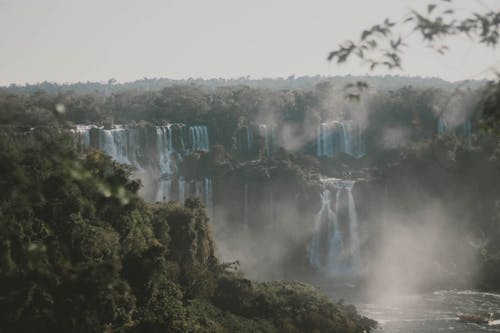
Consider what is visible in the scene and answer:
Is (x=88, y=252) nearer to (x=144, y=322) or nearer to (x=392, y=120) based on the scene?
(x=144, y=322)

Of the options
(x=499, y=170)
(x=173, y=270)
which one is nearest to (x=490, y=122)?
(x=173, y=270)

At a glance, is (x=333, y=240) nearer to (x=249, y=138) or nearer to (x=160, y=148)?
(x=160, y=148)

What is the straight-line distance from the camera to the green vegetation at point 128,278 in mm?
19922

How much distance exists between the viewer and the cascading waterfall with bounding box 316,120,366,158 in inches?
2564

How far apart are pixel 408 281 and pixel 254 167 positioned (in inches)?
597

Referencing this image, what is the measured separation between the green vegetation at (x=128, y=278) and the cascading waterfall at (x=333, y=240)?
15570mm

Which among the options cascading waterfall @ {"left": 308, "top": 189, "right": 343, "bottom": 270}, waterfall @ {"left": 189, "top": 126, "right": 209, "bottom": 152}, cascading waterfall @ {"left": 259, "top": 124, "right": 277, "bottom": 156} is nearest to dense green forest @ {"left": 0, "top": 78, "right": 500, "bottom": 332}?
cascading waterfall @ {"left": 308, "top": 189, "right": 343, "bottom": 270}

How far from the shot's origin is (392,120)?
69.1 meters

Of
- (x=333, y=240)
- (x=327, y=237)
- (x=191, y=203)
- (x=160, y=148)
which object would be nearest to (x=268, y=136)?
(x=160, y=148)

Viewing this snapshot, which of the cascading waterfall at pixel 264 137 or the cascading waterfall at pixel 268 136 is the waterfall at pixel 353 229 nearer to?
the cascading waterfall at pixel 264 137

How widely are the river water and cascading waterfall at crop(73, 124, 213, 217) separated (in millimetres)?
14865

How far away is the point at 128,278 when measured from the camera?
80.9ft

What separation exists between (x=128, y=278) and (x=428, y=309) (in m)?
17.7

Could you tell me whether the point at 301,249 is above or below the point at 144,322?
below
